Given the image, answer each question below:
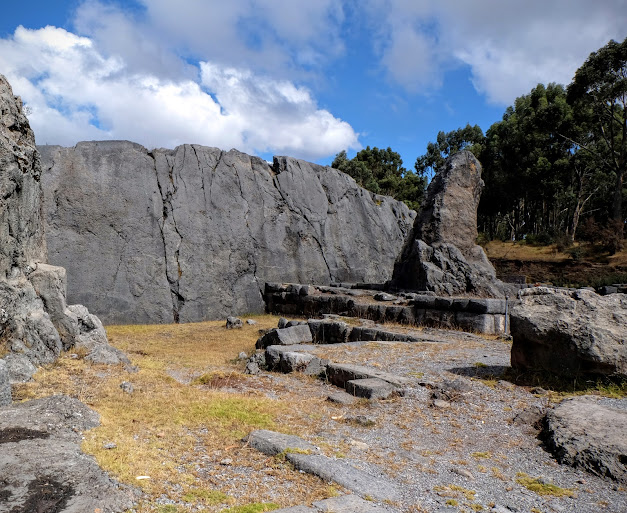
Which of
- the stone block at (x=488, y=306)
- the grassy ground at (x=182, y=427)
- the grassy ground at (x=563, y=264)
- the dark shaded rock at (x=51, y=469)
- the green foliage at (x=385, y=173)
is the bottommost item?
the grassy ground at (x=182, y=427)

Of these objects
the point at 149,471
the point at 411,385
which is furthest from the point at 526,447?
the point at 149,471

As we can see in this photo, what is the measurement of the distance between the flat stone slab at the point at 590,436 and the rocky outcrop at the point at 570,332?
2.96ft

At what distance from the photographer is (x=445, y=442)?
471 centimetres

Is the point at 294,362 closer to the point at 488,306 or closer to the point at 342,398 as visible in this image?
the point at 342,398

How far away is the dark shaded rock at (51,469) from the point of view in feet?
9.39

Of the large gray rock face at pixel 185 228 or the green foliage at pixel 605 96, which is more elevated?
the green foliage at pixel 605 96

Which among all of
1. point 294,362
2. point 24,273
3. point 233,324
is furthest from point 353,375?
point 233,324

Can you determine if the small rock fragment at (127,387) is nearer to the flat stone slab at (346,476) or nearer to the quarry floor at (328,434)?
the quarry floor at (328,434)

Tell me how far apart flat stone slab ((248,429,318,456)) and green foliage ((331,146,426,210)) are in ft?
122

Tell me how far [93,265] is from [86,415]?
9322 mm

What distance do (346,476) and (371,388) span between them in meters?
2.49

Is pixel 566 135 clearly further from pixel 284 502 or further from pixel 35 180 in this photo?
pixel 284 502

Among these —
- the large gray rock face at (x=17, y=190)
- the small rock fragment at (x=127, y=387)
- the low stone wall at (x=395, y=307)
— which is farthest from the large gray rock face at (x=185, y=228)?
the small rock fragment at (x=127, y=387)

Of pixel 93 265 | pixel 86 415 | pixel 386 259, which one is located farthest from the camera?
pixel 386 259
